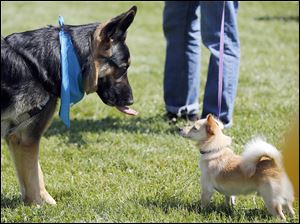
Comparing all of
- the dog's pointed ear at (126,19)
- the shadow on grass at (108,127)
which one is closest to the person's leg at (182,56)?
the shadow on grass at (108,127)

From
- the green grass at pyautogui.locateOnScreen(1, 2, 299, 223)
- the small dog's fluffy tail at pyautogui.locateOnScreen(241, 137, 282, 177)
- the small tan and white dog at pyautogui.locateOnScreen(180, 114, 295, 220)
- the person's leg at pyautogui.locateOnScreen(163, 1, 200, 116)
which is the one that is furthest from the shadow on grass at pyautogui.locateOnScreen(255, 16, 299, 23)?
the small dog's fluffy tail at pyautogui.locateOnScreen(241, 137, 282, 177)

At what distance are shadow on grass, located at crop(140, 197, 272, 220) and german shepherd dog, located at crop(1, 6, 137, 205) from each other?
82cm

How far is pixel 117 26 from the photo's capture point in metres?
4.01

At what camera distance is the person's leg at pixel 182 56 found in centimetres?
610

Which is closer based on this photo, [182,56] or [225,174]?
[225,174]

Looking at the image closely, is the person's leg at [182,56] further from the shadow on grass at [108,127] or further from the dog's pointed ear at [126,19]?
the dog's pointed ear at [126,19]

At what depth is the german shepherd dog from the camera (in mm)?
3857

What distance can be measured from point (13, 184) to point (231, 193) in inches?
75.3

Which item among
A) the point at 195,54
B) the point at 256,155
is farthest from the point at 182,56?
the point at 256,155

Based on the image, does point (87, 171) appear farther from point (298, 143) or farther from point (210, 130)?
point (298, 143)

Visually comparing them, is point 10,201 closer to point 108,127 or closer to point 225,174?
point 225,174

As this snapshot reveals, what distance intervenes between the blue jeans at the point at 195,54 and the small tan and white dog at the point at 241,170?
1.91m

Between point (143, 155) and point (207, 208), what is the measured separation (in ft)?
4.92

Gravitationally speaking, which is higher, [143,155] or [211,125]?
[211,125]
